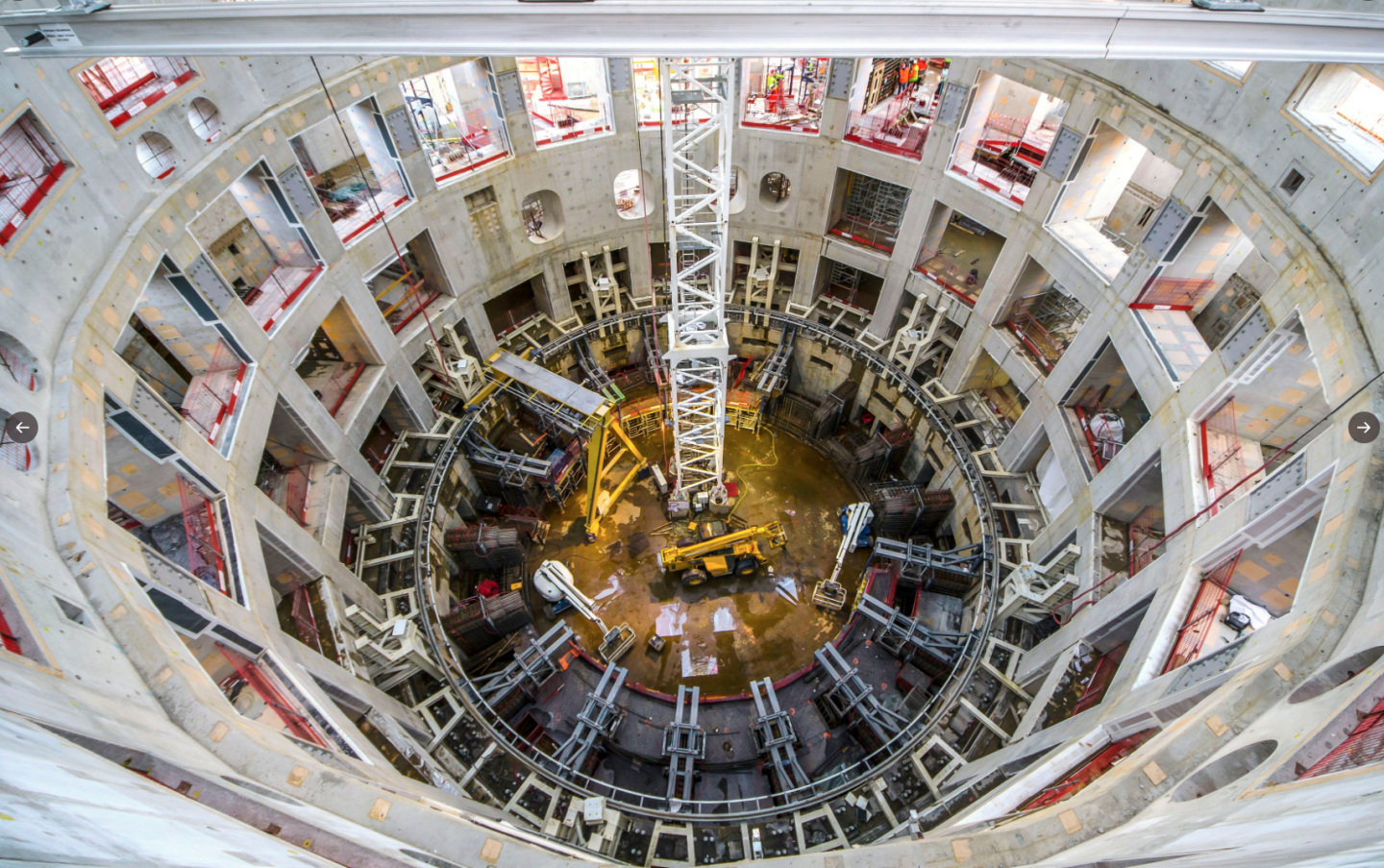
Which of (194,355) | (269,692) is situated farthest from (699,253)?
(269,692)

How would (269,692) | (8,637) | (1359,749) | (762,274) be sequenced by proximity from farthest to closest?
1. (762,274)
2. (269,692)
3. (8,637)
4. (1359,749)

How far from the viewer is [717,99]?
1431 centimetres

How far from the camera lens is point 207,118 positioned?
13484 millimetres

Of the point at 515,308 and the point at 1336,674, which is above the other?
the point at 515,308

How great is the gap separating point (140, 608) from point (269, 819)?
13.0 ft

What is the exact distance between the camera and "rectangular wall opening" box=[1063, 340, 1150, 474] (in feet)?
53.3

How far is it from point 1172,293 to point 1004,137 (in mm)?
11033

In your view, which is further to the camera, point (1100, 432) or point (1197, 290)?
point (1100, 432)

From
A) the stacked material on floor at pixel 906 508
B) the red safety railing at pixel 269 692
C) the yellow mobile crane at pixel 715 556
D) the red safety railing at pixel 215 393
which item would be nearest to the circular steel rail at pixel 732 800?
the stacked material on floor at pixel 906 508

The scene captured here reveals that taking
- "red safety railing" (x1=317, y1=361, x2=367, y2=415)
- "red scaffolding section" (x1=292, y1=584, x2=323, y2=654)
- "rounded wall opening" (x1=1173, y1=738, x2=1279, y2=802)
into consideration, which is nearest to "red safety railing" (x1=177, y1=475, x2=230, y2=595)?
"red scaffolding section" (x1=292, y1=584, x2=323, y2=654)

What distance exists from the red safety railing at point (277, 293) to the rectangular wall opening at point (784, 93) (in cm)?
1485

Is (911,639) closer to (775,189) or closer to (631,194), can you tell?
(775,189)

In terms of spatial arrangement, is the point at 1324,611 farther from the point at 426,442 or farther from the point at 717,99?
the point at 426,442

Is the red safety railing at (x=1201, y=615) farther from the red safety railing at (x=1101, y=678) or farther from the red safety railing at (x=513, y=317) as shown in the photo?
the red safety railing at (x=513, y=317)
